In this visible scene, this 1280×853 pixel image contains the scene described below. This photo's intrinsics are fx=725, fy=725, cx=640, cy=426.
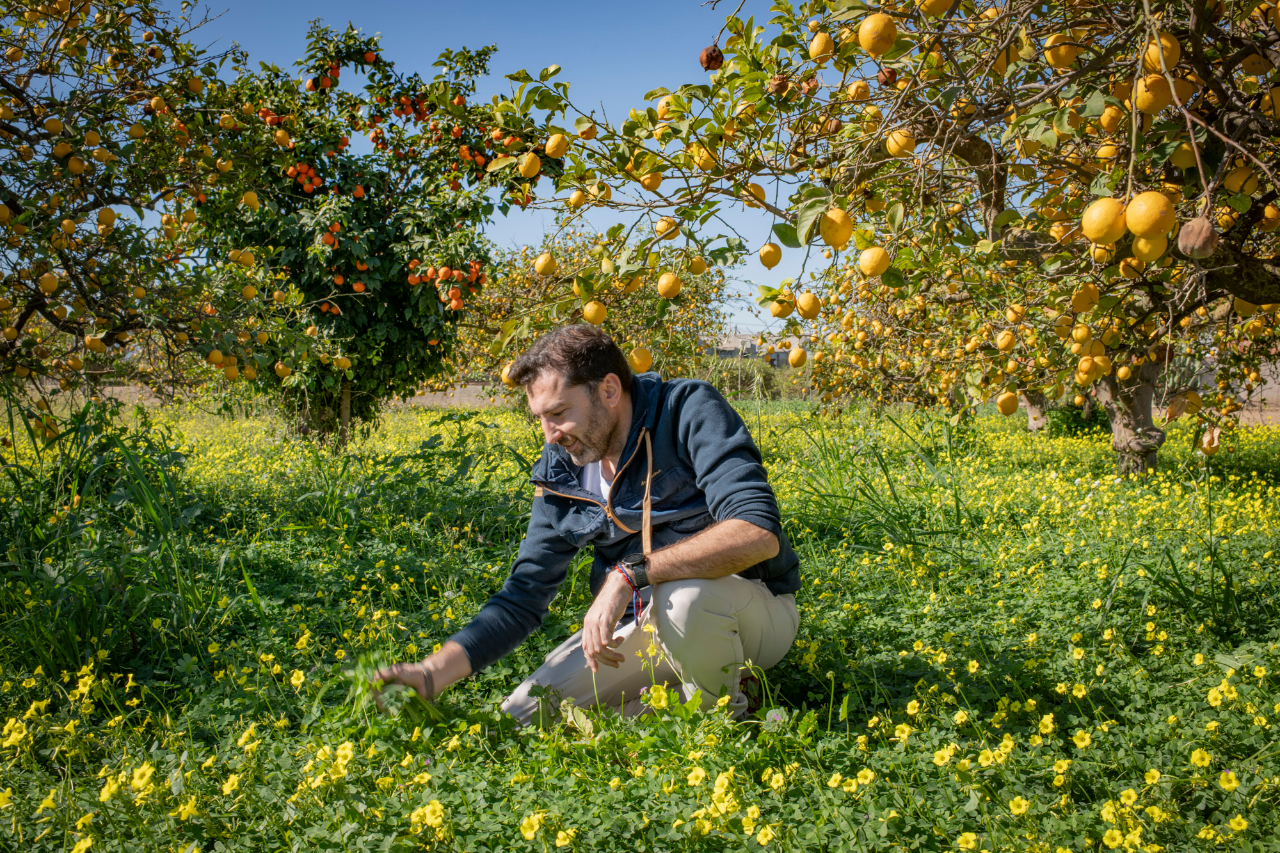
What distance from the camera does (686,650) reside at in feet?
6.33

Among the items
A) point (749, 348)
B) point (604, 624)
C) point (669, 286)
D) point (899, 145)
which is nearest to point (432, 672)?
point (604, 624)

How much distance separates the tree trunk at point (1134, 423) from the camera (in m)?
5.01

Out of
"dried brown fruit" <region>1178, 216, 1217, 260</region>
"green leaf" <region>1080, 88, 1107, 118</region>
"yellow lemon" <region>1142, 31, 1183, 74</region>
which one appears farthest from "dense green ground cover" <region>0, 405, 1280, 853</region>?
"yellow lemon" <region>1142, 31, 1183, 74</region>

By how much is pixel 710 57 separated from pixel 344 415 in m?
5.63

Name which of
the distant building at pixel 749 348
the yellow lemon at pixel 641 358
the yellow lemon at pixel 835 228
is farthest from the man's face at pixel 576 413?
the yellow lemon at pixel 835 228

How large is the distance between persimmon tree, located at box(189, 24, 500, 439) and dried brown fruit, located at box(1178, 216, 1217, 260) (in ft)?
15.4

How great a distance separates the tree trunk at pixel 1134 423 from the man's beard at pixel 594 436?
4262mm

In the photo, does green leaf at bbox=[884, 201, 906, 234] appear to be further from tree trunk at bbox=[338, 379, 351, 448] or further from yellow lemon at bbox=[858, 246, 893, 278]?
tree trunk at bbox=[338, 379, 351, 448]

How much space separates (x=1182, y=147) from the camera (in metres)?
1.35

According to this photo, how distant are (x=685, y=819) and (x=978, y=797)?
22.5 inches

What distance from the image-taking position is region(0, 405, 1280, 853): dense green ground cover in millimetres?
1424

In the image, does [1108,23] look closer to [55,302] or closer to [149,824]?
[149,824]

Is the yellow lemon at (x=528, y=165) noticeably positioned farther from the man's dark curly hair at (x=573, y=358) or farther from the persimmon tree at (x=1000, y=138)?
the man's dark curly hair at (x=573, y=358)

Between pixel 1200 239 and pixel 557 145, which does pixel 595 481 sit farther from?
pixel 1200 239
